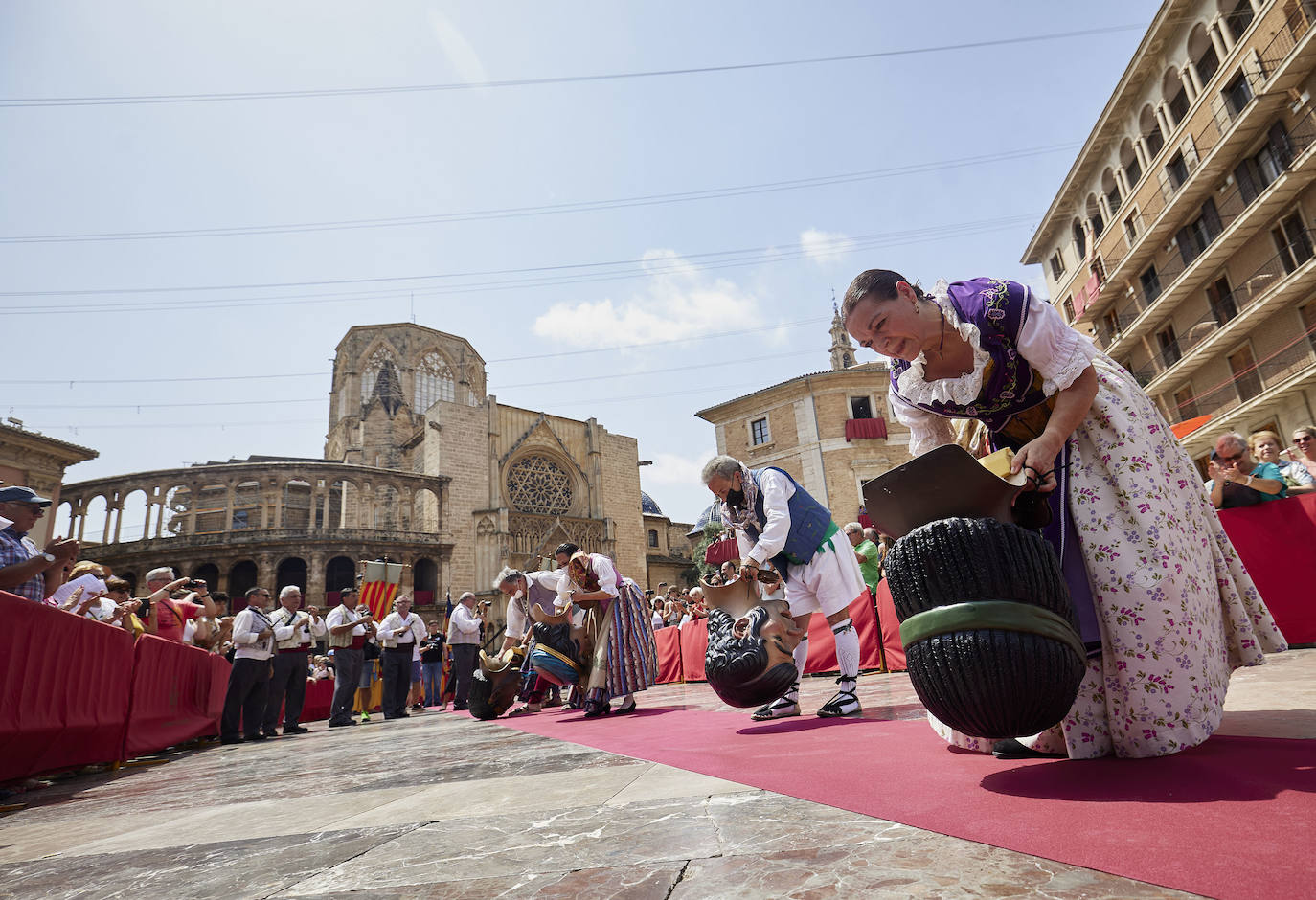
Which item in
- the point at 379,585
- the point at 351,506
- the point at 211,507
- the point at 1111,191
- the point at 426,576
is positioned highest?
the point at 1111,191

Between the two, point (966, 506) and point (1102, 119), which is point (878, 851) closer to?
point (966, 506)

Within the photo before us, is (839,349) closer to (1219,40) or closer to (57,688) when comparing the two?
(1219,40)

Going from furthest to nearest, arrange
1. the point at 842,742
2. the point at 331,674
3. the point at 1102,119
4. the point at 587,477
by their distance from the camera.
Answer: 1. the point at 587,477
2. the point at 1102,119
3. the point at 331,674
4. the point at 842,742

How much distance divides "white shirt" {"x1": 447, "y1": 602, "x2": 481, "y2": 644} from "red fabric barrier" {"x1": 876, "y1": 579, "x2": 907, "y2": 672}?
251 inches

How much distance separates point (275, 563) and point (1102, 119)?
33.3 m

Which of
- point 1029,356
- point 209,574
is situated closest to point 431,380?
point 209,574

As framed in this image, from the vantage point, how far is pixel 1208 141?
19.3m

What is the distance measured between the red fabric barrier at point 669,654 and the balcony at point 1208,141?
61.8 ft

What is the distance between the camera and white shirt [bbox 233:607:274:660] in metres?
7.47

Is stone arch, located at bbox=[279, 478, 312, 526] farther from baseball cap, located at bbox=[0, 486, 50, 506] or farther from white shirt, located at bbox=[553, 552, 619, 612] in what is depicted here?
baseball cap, located at bbox=[0, 486, 50, 506]

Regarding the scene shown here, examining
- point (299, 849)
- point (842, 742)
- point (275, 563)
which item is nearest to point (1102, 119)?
point (842, 742)

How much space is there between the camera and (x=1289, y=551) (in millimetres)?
5469

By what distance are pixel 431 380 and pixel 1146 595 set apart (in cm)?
4108

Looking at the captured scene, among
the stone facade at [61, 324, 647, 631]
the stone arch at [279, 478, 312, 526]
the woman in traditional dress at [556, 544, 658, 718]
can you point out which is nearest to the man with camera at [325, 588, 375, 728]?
the woman in traditional dress at [556, 544, 658, 718]
